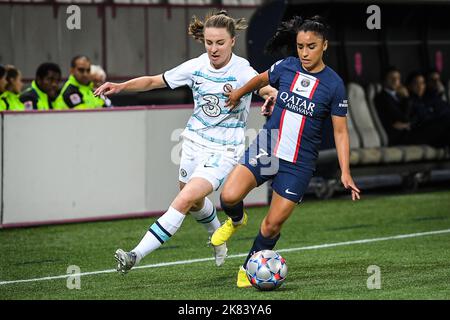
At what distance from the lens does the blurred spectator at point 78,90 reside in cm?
1407

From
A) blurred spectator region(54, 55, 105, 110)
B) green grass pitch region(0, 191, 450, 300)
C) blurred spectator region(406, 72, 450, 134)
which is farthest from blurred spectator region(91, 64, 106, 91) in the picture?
blurred spectator region(406, 72, 450, 134)

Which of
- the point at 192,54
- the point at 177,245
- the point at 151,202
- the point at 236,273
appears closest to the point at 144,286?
the point at 236,273

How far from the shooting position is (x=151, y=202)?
556 inches

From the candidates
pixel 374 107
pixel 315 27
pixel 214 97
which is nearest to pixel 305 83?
pixel 315 27

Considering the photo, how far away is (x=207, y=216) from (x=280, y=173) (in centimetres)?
130

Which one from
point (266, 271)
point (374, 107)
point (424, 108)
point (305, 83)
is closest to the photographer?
point (266, 271)

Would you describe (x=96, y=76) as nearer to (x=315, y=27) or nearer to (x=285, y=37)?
(x=285, y=37)

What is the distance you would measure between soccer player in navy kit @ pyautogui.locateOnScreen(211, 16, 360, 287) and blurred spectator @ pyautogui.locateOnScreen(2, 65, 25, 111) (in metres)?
→ 5.32

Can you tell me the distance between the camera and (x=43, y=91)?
14.2 m

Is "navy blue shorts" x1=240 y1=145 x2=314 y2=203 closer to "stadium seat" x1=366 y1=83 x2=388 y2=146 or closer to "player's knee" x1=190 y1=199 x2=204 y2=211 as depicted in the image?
"player's knee" x1=190 y1=199 x2=204 y2=211

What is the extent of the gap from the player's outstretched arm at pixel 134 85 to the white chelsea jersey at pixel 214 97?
0.27 ft

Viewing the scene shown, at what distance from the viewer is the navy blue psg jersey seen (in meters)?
8.79

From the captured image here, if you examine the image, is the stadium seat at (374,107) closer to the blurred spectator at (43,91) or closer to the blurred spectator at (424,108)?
the blurred spectator at (424,108)
